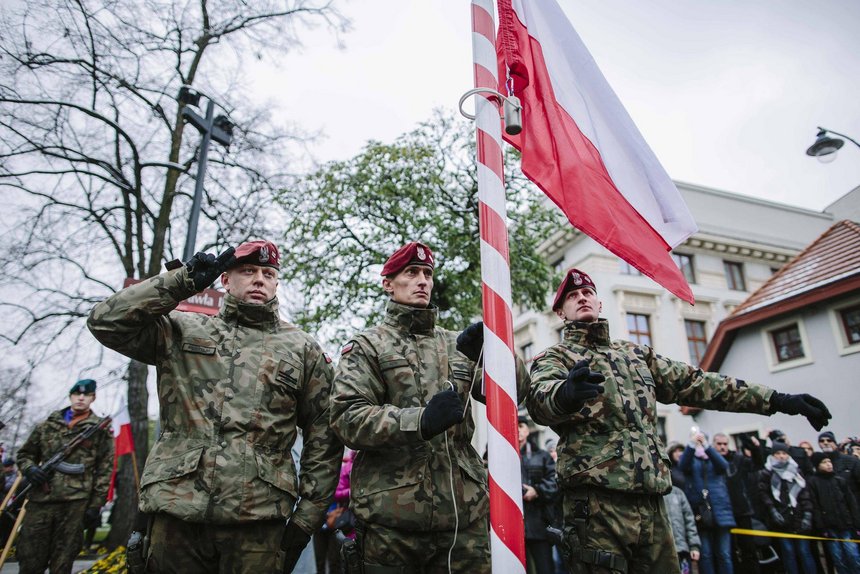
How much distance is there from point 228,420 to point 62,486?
5.00 m

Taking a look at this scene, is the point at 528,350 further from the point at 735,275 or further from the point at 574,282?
the point at 574,282

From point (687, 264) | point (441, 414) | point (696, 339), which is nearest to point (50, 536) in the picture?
point (441, 414)

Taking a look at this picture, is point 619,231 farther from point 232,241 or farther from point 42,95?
point 42,95

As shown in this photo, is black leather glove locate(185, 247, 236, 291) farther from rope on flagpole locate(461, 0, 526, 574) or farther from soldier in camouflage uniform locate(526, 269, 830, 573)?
soldier in camouflage uniform locate(526, 269, 830, 573)

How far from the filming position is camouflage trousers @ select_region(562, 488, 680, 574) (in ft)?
9.59

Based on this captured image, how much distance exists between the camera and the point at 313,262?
1453 cm

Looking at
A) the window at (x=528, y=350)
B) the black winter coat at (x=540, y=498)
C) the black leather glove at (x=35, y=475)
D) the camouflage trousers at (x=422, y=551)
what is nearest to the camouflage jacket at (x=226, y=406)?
the camouflage trousers at (x=422, y=551)

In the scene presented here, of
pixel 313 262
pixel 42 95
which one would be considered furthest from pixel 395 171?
pixel 42 95

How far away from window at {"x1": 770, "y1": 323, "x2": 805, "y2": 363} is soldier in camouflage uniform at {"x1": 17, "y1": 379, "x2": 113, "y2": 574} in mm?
17984

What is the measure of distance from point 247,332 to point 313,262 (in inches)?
463

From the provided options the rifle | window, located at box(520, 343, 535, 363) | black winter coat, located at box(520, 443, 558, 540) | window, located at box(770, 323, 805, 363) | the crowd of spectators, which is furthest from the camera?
window, located at box(520, 343, 535, 363)

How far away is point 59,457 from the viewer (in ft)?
20.4

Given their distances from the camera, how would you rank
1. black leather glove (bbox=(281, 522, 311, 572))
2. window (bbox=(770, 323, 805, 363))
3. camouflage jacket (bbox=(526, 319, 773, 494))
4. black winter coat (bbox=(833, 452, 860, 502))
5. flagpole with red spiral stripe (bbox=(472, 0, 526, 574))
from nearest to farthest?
flagpole with red spiral stripe (bbox=(472, 0, 526, 574)) → black leather glove (bbox=(281, 522, 311, 572)) → camouflage jacket (bbox=(526, 319, 773, 494)) → black winter coat (bbox=(833, 452, 860, 502)) → window (bbox=(770, 323, 805, 363))

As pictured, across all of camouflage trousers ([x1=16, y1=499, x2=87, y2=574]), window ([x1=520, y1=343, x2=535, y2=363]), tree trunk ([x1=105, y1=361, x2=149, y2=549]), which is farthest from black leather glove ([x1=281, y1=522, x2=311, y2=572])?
window ([x1=520, y1=343, x2=535, y2=363])
